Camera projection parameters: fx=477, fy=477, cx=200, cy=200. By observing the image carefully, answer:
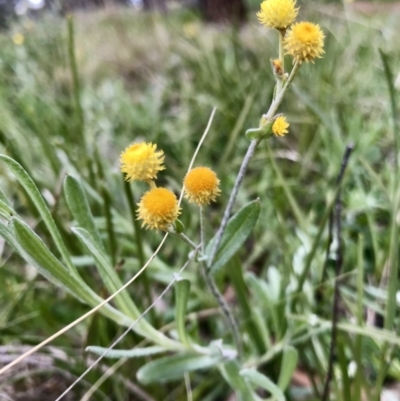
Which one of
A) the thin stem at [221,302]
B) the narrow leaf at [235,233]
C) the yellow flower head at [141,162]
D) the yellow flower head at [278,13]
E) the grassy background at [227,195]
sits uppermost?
the yellow flower head at [278,13]

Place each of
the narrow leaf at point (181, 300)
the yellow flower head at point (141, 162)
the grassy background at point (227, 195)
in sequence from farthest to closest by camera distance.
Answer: the grassy background at point (227, 195) → the narrow leaf at point (181, 300) → the yellow flower head at point (141, 162)

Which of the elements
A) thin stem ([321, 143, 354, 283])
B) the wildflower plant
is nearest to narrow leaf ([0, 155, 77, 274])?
the wildflower plant

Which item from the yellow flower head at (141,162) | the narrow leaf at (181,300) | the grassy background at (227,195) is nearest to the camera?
the yellow flower head at (141,162)

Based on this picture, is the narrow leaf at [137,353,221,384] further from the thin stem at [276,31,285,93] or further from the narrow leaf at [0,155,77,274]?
the thin stem at [276,31,285,93]

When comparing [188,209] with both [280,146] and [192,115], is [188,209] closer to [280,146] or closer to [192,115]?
[280,146]

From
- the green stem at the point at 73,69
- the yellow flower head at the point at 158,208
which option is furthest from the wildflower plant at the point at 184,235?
the green stem at the point at 73,69

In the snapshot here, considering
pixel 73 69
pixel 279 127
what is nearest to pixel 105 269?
pixel 279 127

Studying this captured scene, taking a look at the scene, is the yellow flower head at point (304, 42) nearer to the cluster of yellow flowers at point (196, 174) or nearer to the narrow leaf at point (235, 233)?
the cluster of yellow flowers at point (196, 174)
